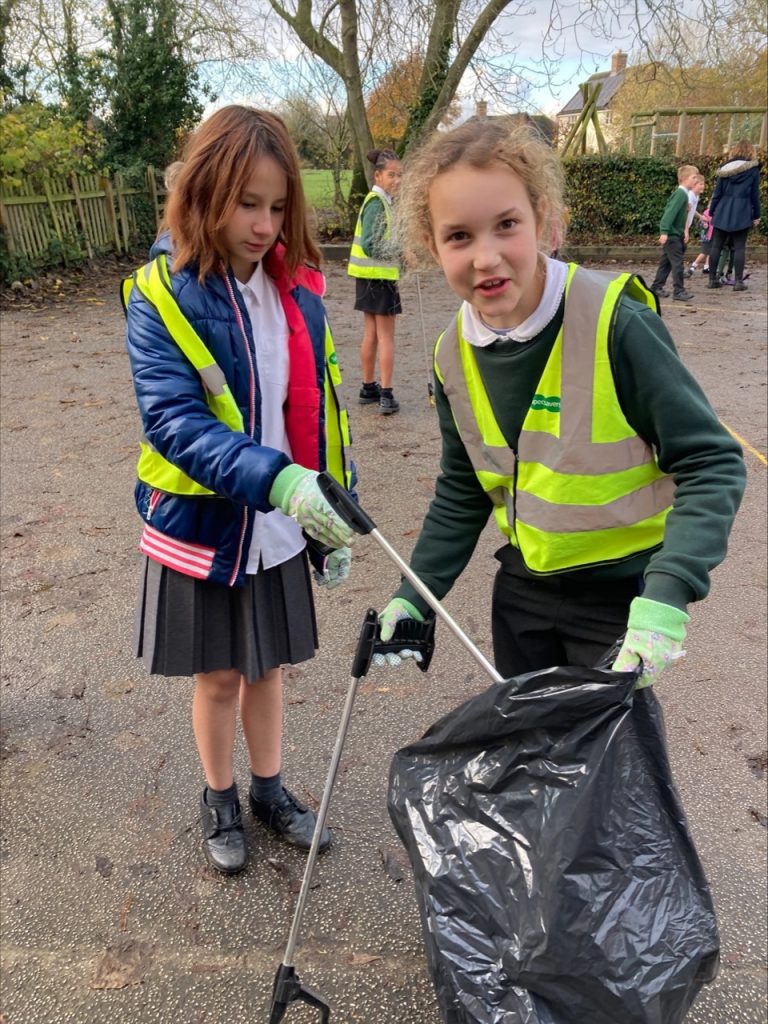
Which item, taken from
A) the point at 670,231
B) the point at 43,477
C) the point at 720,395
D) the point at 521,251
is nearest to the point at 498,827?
the point at 521,251

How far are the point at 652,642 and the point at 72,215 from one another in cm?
1403

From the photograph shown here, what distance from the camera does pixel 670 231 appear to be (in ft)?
33.8

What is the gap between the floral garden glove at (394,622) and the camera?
168cm

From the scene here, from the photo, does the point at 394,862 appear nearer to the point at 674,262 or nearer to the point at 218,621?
the point at 218,621

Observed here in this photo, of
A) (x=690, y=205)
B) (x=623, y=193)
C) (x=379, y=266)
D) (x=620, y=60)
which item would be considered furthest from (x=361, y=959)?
(x=620, y=60)

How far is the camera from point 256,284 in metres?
1.91

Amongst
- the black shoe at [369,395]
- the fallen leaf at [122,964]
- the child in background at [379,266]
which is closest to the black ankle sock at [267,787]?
the fallen leaf at [122,964]

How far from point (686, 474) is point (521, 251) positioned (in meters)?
0.50

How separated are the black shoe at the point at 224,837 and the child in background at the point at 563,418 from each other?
922 millimetres

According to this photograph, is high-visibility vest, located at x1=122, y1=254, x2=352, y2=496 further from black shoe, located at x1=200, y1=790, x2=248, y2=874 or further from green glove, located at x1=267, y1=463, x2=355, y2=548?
black shoe, located at x1=200, y1=790, x2=248, y2=874

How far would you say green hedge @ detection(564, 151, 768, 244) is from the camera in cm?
1554

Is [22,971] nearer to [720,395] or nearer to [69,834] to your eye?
[69,834]

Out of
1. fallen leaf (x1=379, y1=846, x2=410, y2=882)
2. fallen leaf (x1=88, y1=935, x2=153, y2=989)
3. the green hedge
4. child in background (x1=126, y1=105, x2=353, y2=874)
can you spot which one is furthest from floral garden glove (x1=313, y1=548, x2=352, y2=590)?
the green hedge

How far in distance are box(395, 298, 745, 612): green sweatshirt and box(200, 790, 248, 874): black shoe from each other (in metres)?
1.25
